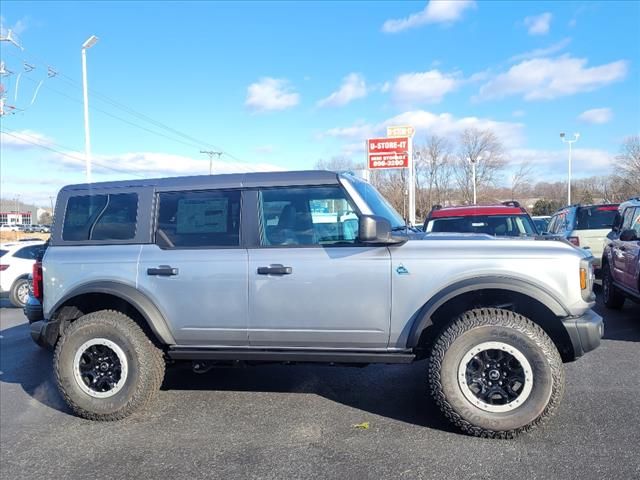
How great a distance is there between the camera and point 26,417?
4.48 metres

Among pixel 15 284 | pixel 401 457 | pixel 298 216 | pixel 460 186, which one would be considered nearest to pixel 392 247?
pixel 298 216

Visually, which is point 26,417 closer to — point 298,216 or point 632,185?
point 298,216

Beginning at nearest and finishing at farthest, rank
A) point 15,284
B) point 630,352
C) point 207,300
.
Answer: point 207,300
point 630,352
point 15,284

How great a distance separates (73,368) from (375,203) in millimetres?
2951

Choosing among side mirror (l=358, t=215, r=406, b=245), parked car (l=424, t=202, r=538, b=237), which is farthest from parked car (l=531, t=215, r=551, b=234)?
side mirror (l=358, t=215, r=406, b=245)

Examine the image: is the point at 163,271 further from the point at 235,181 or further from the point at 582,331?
the point at 582,331

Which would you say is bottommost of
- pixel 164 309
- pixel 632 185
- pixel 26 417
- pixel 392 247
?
pixel 26 417

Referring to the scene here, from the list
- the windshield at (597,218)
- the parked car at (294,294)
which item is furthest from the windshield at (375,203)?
the windshield at (597,218)

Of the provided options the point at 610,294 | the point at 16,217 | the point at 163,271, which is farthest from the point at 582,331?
the point at 16,217

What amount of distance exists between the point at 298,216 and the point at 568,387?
2968 millimetres

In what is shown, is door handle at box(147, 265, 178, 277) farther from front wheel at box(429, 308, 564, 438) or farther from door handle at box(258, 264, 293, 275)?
front wheel at box(429, 308, 564, 438)

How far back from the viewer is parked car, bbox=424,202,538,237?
7.77 m

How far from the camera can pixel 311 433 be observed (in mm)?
3895

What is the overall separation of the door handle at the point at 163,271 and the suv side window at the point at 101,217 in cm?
41
